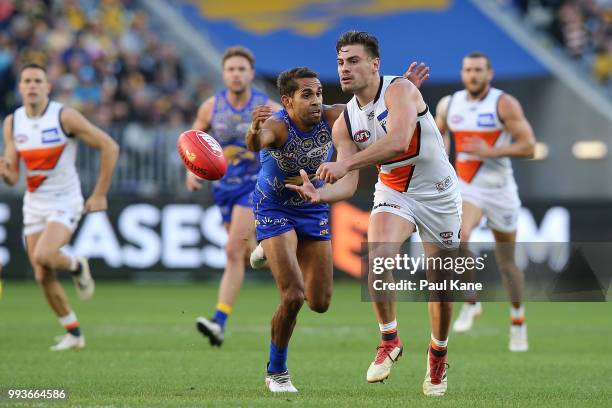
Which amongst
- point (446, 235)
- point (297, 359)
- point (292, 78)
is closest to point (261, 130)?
point (292, 78)

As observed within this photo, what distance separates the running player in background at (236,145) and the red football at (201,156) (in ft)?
11.2

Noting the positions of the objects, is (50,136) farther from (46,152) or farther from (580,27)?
(580,27)

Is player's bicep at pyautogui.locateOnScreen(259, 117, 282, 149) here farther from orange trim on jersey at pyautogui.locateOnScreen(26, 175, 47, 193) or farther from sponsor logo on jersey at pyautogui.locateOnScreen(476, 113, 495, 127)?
sponsor logo on jersey at pyautogui.locateOnScreen(476, 113, 495, 127)

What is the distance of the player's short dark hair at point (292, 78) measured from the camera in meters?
8.53

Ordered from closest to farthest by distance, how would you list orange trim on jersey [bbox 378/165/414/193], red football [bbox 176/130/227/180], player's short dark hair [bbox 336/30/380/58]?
player's short dark hair [bbox 336/30/380/58], orange trim on jersey [bbox 378/165/414/193], red football [bbox 176/130/227/180]

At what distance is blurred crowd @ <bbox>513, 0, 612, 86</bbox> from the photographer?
24797mm

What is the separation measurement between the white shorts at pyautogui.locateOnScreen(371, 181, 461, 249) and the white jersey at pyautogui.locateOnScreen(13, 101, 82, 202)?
15.5 feet

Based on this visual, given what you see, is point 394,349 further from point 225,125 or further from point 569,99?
point 569,99

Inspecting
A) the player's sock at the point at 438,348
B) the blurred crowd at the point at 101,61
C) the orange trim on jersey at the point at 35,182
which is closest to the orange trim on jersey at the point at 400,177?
the player's sock at the point at 438,348

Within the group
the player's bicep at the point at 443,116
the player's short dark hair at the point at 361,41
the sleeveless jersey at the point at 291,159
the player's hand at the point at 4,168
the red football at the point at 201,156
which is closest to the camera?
the player's short dark hair at the point at 361,41

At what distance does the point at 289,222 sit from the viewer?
348 inches

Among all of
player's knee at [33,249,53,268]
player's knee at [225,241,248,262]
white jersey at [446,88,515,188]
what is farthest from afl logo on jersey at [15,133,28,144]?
white jersey at [446,88,515,188]

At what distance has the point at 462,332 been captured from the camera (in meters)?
13.6

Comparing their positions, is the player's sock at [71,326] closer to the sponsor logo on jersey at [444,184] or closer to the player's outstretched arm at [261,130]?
the player's outstretched arm at [261,130]
